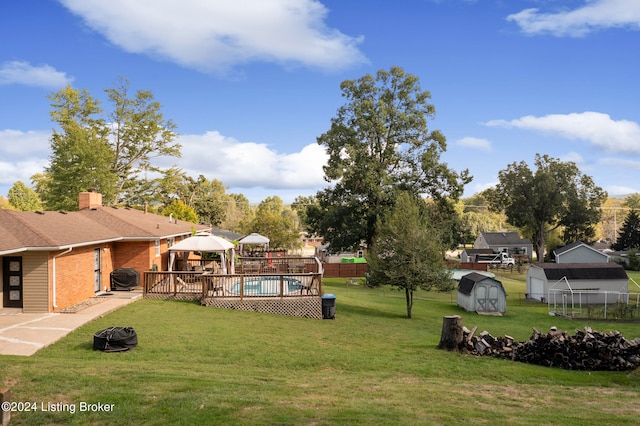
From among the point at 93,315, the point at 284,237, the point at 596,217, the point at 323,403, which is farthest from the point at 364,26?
the point at 596,217

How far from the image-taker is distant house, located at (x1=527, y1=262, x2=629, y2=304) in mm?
32469

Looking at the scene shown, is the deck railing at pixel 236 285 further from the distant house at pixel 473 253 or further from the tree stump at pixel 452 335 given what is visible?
the distant house at pixel 473 253

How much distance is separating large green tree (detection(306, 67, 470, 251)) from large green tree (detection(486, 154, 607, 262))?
2482 cm

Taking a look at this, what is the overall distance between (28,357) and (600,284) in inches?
1381

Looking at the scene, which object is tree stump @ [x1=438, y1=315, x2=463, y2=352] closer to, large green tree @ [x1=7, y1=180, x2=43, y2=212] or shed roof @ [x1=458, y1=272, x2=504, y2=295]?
shed roof @ [x1=458, y1=272, x2=504, y2=295]

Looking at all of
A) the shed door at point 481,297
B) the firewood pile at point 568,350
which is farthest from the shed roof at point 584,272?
the firewood pile at point 568,350

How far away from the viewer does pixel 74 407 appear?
7219 millimetres

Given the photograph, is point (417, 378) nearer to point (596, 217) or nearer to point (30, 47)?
point (30, 47)

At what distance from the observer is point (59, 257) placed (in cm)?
1636

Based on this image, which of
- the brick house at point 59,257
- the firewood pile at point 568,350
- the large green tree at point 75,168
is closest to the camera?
the firewood pile at point 568,350

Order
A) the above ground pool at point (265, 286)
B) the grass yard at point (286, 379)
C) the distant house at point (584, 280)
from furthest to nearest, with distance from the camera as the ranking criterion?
the distant house at point (584, 280), the above ground pool at point (265, 286), the grass yard at point (286, 379)

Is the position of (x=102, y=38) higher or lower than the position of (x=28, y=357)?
higher

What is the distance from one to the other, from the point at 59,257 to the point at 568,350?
17.4 metres

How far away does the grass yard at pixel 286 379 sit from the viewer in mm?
7395
